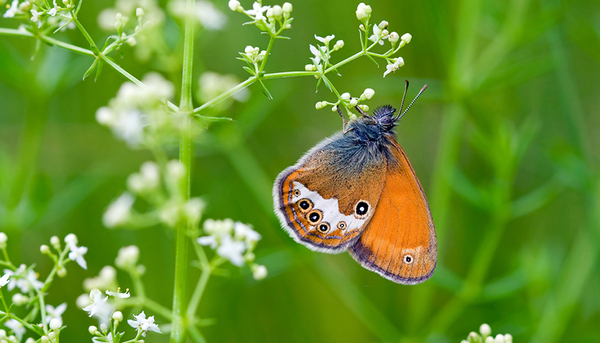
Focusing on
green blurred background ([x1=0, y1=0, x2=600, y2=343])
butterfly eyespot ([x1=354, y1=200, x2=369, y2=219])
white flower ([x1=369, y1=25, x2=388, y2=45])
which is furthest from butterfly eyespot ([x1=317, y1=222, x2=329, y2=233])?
white flower ([x1=369, y1=25, x2=388, y2=45])

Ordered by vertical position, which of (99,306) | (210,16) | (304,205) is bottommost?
(99,306)

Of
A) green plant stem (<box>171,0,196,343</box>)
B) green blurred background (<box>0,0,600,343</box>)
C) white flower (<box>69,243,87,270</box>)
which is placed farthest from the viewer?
green blurred background (<box>0,0,600,343</box>)

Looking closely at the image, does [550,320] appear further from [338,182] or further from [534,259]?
[338,182]

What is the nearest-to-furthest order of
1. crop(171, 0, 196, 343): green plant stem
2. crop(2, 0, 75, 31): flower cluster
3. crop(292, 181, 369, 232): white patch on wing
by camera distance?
crop(171, 0, 196, 343): green plant stem, crop(2, 0, 75, 31): flower cluster, crop(292, 181, 369, 232): white patch on wing

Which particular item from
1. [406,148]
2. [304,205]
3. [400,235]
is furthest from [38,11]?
[406,148]

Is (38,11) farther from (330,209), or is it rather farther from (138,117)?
(330,209)

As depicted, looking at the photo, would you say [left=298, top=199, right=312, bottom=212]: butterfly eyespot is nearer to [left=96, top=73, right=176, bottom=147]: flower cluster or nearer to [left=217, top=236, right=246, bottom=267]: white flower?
[left=217, top=236, right=246, bottom=267]: white flower

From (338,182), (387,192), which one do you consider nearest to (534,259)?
(387,192)

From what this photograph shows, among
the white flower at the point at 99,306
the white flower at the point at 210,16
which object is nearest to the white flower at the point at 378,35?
the white flower at the point at 210,16
